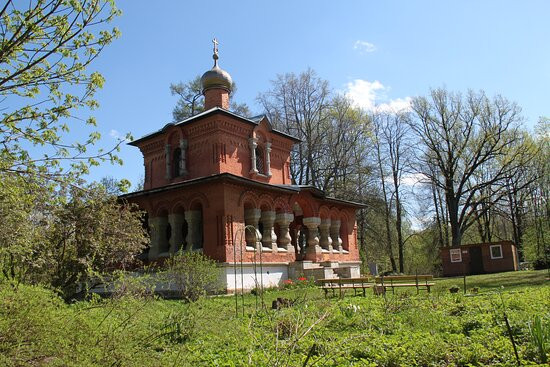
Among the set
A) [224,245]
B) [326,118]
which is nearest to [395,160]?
[326,118]

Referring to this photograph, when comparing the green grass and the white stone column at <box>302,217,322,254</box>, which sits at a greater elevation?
the white stone column at <box>302,217,322,254</box>

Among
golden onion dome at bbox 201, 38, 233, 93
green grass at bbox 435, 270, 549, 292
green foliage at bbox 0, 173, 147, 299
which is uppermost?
golden onion dome at bbox 201, 38, 233, 93

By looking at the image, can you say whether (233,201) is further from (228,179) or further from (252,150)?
(252,150)

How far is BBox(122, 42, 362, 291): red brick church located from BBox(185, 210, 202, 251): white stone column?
41mm

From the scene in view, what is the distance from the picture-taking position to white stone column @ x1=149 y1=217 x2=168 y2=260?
20094 millimetres

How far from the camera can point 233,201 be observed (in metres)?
18.4

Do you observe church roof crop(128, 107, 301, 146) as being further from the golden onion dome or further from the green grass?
the green grass

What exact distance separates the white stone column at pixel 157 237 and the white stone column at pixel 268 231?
432 centimetres

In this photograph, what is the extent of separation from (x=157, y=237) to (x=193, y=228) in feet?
6.90

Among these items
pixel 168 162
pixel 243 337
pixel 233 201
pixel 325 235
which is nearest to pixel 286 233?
pixel 325 235

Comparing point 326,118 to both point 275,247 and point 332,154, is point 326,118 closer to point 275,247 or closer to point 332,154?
point 332,154

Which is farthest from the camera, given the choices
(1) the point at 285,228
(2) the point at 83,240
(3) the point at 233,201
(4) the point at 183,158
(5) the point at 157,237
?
(4) the point at 183,158

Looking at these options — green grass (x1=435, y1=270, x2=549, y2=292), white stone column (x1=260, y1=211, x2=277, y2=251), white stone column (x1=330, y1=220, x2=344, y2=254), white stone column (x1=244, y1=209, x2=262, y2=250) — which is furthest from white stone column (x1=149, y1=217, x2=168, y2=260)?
green grass (x1=435, y1=270, x2=549, y2=292)

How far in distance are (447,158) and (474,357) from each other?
29199 millimetres
